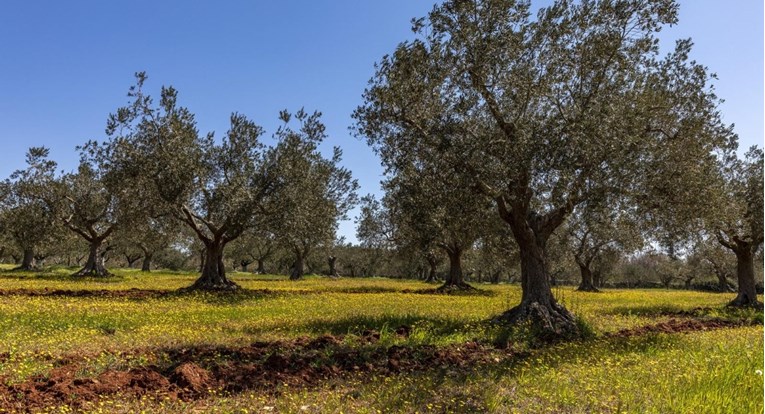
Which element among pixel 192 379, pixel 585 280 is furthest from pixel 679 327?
pixel 585 280

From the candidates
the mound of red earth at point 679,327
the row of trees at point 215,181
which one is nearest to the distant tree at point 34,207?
the row of trees at point 215,181

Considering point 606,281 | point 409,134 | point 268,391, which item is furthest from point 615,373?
point 606,281

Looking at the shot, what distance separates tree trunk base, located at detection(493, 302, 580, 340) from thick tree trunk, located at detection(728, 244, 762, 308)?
21.3m

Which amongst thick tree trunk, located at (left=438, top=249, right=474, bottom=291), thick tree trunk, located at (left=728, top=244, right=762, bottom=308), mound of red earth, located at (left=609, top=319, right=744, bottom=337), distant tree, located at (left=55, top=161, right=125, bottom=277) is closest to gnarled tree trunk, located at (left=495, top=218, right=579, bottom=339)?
mound of red earth, located at (left=609, top=319, right=744, bottom=337)

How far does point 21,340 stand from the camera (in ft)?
40.3

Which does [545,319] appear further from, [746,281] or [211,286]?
[211,286]

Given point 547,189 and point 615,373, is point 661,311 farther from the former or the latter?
point 615,373

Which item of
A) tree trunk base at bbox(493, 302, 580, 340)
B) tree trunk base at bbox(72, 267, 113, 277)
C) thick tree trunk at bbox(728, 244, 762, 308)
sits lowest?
tree trunk base at bbox(72, 267, 113, 277)

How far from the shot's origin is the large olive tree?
51.2 ft

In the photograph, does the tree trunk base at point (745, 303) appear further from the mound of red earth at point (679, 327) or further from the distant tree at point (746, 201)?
the mound of red earth at point (679, 327)

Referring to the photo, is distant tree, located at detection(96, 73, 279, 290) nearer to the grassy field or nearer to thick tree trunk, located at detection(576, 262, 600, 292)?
the grassy field

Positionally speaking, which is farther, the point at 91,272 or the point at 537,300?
the point at 91,272

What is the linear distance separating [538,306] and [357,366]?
9855 millimetres

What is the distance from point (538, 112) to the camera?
1916cm
